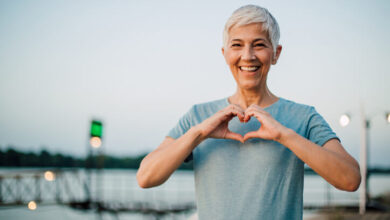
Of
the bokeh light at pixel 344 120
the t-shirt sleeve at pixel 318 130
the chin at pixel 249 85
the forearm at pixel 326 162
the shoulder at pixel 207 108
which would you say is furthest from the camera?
the bokeh light at pixel 344 120

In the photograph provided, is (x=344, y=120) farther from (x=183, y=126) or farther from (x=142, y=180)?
(x=142, y=180)

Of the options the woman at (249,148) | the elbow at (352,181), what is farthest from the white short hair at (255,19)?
the elbow at (352,181)

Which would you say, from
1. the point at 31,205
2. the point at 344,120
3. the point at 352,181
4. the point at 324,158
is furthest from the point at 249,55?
the point at 31,205

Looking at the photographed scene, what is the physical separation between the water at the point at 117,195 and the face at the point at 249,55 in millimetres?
12279

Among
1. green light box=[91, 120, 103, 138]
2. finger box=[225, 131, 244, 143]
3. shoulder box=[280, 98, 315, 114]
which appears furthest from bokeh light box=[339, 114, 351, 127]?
finger box=[225, 131, 244, 143]

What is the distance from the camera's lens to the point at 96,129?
1027 centimetres

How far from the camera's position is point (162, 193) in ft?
56.5

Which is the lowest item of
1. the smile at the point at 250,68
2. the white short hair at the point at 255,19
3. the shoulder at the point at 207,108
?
the shoulder at the point at 207,108

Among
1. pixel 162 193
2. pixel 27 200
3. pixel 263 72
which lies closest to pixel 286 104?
pixel 263 72

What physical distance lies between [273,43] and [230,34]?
189mm

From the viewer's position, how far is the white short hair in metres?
1.31

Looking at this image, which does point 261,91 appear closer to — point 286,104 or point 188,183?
point 286,104

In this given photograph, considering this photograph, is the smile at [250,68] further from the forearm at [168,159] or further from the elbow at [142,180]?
the elbow at [142,180]

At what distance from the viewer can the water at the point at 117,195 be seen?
1397 cm
